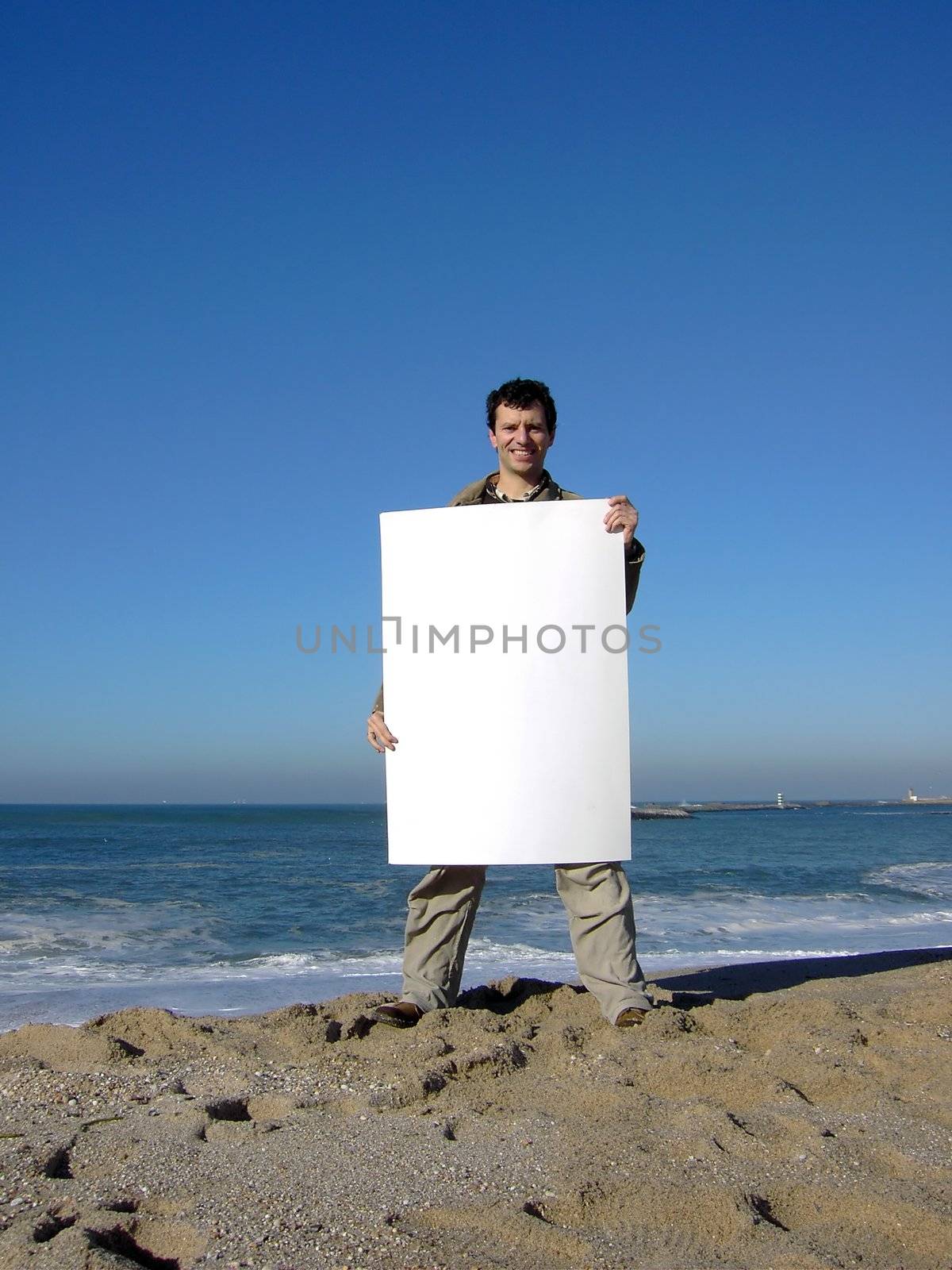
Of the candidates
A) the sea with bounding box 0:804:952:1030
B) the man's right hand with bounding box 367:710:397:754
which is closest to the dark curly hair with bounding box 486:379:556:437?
the man's right hand with bounding box 367:710:397:754

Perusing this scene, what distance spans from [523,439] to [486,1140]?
1.95m

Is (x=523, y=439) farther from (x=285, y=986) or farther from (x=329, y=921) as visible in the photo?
(x=329, y=921)

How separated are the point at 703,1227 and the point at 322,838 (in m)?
24.7

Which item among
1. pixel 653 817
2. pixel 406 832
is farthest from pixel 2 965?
pixel 653 817

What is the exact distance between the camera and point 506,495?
9.72 ft

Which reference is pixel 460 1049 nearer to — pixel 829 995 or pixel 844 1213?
pixel 844 1213

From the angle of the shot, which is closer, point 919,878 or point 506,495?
point 506,495

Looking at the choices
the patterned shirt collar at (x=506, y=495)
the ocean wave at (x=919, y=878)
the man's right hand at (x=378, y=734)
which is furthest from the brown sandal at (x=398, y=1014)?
the ocean wave at (x=919, y=878)

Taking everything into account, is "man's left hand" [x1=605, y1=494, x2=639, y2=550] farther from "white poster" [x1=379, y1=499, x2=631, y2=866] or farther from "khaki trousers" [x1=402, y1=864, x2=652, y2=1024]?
"khaki trousers" [x1=402, y1=864, x2=652, y2=1024]

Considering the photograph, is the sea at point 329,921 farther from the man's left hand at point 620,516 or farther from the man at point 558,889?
the man's left hand at point 620,516

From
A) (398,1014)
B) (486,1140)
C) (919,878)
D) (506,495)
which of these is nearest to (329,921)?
(398,1014)

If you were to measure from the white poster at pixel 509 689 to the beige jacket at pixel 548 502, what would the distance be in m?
0.13

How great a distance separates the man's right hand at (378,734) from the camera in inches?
106

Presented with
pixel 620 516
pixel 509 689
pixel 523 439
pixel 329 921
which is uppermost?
pixel 523 439
